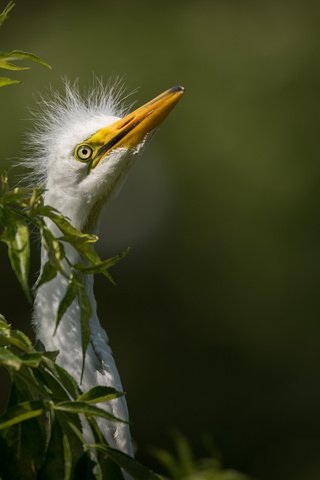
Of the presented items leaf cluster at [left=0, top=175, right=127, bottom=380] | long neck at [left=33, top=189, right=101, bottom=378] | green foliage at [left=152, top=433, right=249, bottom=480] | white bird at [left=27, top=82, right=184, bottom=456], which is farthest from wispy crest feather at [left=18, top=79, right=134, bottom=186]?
leaf cluster at [left=0, top=175, right=127, bottom=380]

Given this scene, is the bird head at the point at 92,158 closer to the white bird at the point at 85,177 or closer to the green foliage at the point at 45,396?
the white bird at the point at 85,177

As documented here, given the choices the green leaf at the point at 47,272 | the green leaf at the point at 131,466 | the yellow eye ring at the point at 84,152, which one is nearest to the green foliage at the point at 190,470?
the yellow eye ring at the point at 84,152

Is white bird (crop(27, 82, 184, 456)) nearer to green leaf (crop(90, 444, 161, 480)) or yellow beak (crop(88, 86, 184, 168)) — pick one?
yellow beak (crop(88, 86, 184, 168))

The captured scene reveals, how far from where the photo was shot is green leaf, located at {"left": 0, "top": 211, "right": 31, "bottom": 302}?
4.97 ft

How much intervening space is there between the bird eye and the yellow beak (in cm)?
2

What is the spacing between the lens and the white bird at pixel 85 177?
8.82 ft

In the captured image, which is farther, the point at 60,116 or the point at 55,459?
the point at 60,116

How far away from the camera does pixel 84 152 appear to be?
3107 millimetres

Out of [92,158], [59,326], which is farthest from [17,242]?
[92,158]

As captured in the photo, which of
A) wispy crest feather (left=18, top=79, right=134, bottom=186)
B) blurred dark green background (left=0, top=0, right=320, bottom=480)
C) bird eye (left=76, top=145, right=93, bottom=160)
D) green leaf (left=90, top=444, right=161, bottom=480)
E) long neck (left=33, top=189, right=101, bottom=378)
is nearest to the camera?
green leaf (left=90, top=444, right=161, bottom=480)

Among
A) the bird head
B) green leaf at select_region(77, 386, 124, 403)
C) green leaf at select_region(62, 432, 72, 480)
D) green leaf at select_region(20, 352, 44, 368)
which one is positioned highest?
the bird head

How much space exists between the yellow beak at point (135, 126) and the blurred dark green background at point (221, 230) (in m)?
6.33

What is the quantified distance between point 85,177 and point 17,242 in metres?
1.58

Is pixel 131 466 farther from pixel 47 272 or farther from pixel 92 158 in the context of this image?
pixel 92 158
